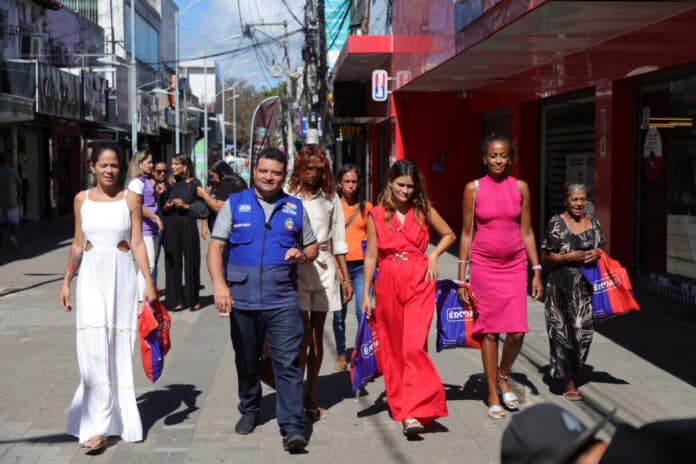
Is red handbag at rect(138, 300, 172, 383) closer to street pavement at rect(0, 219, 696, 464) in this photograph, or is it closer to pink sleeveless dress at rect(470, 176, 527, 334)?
street pavement at rect(0, 219, 696, 464)

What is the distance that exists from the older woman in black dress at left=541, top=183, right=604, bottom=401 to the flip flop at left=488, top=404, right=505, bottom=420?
745 millimetres

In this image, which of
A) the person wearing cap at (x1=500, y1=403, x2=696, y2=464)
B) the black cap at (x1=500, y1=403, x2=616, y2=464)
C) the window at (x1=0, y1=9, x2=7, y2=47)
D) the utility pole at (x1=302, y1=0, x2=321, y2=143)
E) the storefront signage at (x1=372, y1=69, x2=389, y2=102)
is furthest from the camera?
the utility pole at (x1=302, y1=0, x2=321, y2=143)

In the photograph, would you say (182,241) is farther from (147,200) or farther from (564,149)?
(564,149)

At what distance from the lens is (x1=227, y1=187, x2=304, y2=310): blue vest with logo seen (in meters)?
5.63

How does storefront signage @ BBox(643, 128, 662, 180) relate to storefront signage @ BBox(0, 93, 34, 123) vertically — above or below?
below

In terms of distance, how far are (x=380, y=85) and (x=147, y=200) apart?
38.3 ft

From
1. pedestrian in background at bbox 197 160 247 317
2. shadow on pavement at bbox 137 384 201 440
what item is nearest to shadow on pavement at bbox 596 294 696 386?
shadow on pavement at bbox 137 384 201 440

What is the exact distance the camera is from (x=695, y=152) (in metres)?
11.0

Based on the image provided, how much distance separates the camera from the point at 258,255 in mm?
5633

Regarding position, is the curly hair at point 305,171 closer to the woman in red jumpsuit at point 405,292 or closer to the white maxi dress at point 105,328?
the woman in red jumpsuit at point 405,292

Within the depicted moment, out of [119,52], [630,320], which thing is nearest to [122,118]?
[119,52]

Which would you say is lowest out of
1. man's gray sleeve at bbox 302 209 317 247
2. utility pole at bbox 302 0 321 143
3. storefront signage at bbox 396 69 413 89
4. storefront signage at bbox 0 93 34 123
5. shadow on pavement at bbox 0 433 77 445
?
shadow on pavement at bbox 0 433 77 445

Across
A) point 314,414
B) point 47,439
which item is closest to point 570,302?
point 314,414

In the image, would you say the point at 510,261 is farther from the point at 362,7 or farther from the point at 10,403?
the point at 362,7
